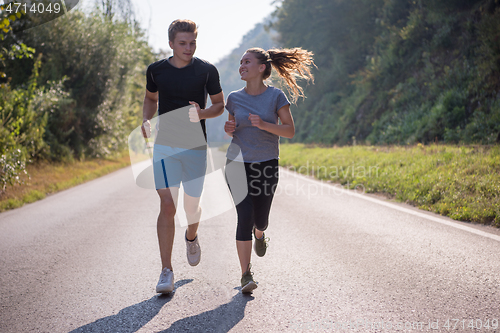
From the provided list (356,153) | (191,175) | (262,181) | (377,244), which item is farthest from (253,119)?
(356,153)

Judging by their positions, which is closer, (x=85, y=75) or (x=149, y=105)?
(x=149, y=105)

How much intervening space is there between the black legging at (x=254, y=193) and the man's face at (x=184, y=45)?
1.05 metres

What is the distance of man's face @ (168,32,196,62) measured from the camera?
3820 mm

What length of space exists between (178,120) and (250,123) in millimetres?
712

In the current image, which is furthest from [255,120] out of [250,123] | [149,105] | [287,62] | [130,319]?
[130,319]

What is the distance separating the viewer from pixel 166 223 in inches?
153

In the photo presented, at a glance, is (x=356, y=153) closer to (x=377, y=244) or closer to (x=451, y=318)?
(x=377, y=244)

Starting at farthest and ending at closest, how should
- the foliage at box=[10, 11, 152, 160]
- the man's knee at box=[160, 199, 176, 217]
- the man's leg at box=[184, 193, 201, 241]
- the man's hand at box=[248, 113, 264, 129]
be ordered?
the foliage at box=[10, 11, 152, 160] → the man's leg at box=[184, 193, 201, 241] → the man's knee at box=[160, 199, 176, 217] → the man's hand at box=[248, 113, 264, 129]

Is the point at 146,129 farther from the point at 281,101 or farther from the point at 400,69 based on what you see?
the point at 400,69

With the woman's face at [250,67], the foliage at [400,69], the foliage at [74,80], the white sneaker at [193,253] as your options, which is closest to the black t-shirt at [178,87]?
the woman's face at [250,67]

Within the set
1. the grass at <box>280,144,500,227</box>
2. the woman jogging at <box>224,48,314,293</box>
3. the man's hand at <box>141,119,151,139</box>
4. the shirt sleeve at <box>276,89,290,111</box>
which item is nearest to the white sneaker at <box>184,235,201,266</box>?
the woman jogging at <box>224,48,314,293</box>

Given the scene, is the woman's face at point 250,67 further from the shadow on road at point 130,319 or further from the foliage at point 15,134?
the foliage at point 15,134

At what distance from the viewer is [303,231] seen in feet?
19.6

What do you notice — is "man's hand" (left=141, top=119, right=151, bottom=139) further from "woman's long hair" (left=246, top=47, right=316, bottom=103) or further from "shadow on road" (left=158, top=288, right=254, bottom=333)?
"shadow on road" (left=158, top=288, right=254, bottom=333)
